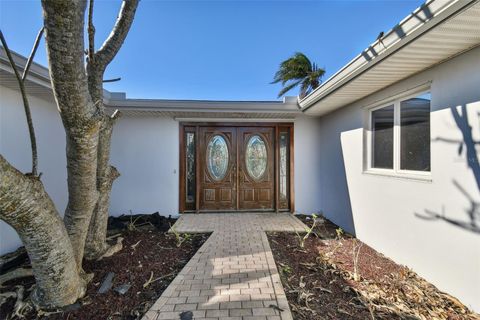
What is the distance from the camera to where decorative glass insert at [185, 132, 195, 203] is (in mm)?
6012

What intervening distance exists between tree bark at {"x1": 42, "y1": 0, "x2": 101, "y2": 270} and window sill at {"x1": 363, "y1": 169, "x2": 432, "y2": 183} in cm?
373

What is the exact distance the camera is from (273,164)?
615 centimetres

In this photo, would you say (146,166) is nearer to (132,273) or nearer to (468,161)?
(132,273)

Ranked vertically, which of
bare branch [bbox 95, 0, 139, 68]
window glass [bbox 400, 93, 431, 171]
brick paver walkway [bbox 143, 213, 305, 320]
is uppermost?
bare branch [bbox 95, 0, 139, 68]

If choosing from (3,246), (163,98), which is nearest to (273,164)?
(163,98)

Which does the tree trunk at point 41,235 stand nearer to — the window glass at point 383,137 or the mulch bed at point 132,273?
the mulch bed at point 132,273

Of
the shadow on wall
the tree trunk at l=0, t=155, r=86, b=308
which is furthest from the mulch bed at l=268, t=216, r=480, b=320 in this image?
the tree trunk at l=0, t=155, r=86, b=308

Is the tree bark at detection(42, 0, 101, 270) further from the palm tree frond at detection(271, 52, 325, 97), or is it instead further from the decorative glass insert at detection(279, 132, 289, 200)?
the palm tree frond at detection(271, 52, 325, 97)

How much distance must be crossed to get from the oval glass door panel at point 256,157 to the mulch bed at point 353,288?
255cm

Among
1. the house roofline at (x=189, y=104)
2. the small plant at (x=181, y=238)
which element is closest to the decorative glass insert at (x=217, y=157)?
the house roofline at (x=189, y=104)

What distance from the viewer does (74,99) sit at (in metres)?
1.83

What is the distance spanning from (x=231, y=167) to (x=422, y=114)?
4.11 m

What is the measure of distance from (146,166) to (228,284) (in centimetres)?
410

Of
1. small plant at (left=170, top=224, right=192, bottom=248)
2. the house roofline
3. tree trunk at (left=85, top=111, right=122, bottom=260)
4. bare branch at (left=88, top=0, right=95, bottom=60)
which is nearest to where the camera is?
bare branch at (left=88, top=0, right=95, bottom=60)
